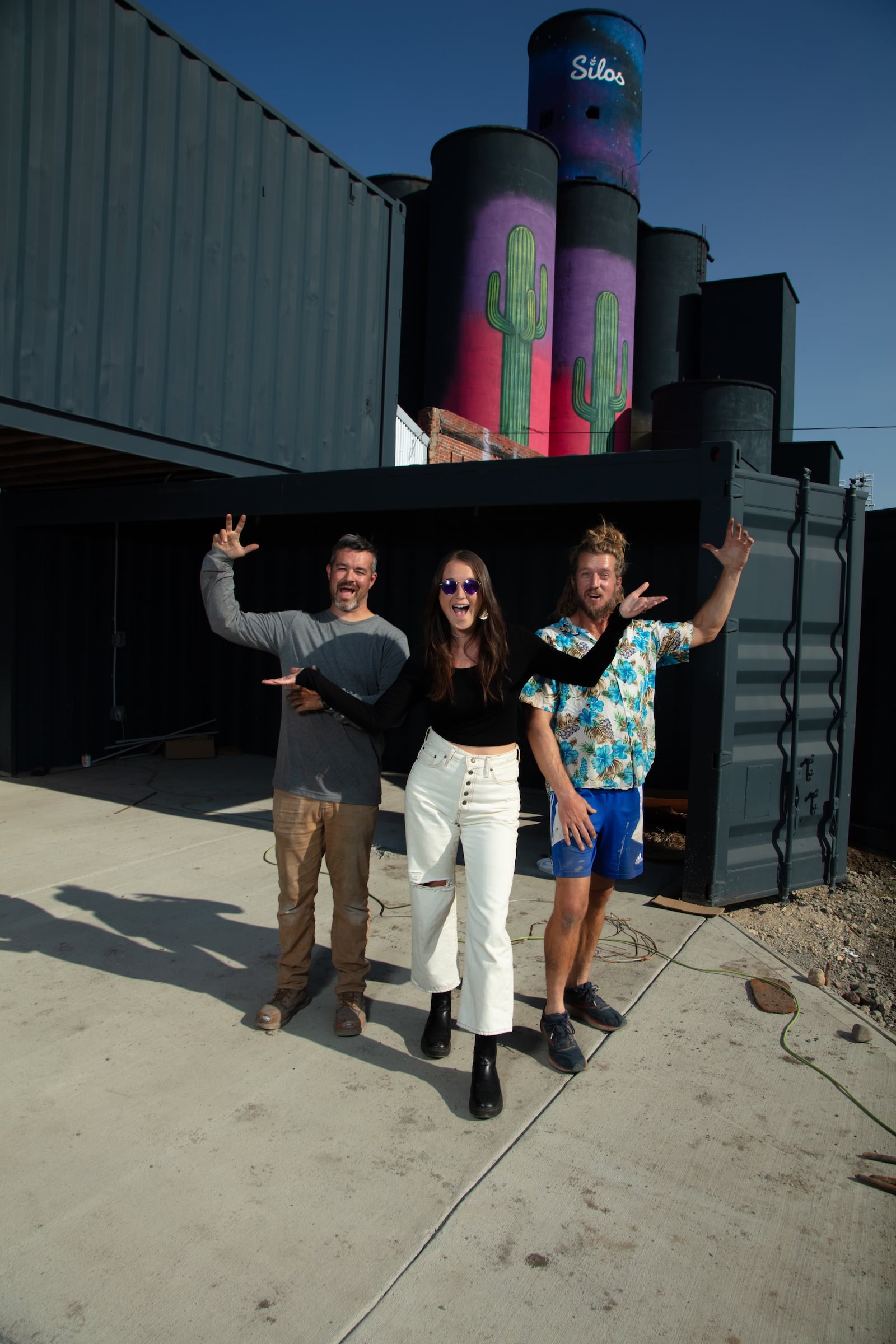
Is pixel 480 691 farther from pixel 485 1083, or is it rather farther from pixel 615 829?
pixel 485 1083

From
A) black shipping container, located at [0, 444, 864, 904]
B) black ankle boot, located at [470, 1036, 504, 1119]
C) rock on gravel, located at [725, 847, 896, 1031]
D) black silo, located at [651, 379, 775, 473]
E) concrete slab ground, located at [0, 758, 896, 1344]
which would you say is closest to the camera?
concrete slab ground, located at [0, 758, 896, 1344]

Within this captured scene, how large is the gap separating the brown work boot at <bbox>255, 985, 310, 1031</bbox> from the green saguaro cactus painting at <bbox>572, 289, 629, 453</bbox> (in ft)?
65.4

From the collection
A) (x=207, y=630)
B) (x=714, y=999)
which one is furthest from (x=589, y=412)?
(x=714, y=999)

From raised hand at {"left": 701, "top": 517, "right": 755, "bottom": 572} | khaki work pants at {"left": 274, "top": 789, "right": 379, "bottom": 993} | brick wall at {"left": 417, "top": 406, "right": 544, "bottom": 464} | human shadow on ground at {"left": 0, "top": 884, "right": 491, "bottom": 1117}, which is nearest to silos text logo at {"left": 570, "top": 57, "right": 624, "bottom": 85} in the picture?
brick wall at {"left": 417, "top": 406, "right": 544, "bottom": 464}

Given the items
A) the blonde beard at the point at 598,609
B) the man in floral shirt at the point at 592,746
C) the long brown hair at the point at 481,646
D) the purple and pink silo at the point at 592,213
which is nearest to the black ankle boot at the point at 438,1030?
the man in floral shirt at the point at 592,746

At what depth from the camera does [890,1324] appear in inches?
76.2

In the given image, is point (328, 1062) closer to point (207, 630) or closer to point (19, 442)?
point (19, 442)

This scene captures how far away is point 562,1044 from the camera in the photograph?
9.84ft

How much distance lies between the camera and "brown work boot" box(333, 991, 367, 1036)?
3.15 m

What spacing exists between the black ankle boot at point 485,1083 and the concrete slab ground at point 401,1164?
57 millimetres

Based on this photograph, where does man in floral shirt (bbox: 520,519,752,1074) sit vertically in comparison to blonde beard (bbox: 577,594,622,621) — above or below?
below

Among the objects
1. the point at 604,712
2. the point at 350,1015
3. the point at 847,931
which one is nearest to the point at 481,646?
the point at 604,712

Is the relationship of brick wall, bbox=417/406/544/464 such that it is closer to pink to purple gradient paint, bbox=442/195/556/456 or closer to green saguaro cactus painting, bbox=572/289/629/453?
pink to purple gradient paint, bbox=442/195/556/456

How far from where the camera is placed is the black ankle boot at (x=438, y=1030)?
3027mm
